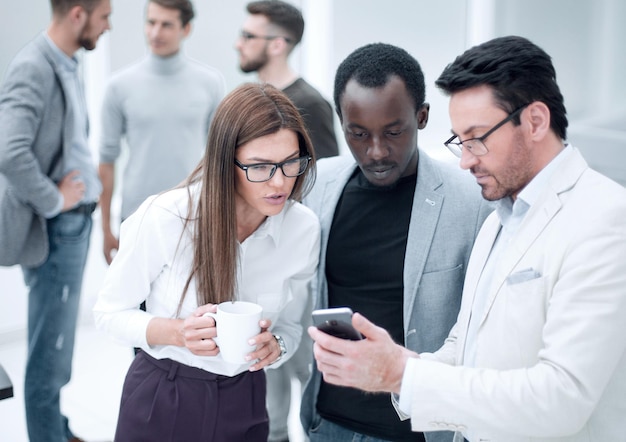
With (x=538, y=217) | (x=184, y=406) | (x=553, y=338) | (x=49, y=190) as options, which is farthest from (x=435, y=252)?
(x=49, y=190)

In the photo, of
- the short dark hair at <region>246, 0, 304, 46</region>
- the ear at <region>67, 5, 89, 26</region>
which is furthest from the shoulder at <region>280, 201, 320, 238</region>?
the short dark hair at <region>246, 0, 304, 46</region>

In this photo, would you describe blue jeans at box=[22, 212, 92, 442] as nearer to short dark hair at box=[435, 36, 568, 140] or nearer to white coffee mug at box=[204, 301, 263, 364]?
white coffee mug at box=[204, 301, 263, 364]

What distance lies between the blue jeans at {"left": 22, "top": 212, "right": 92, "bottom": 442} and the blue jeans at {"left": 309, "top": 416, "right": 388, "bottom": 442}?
131cm

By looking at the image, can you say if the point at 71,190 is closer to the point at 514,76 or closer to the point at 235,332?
the point at 235,332

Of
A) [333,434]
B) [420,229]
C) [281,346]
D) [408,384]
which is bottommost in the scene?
[333,434]

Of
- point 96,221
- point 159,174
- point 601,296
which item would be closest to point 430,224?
point 601,296

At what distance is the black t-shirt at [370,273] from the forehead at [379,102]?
175 millimetres

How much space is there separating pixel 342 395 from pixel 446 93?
763mm

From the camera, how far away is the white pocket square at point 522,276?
1187 mm

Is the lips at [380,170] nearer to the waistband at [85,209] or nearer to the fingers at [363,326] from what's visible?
the fingers at [363,326]

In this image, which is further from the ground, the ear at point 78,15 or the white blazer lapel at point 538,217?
the ear at point 78,15

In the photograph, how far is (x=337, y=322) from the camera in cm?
123

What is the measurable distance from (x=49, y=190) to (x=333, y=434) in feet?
4.64

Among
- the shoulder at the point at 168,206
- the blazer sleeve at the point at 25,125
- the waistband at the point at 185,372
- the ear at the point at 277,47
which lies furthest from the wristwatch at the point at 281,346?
the ear at the point at 277,47
